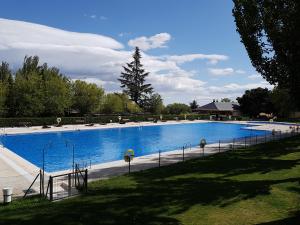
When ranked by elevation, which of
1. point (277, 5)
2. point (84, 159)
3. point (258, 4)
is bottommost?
point (84, 159)

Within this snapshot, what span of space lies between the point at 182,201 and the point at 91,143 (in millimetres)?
26941

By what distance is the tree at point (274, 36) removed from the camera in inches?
628

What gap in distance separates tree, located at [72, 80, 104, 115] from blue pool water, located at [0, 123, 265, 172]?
1613 cm

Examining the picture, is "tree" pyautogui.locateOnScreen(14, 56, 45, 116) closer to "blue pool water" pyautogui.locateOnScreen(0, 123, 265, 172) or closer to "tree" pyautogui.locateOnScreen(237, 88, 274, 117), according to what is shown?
"blue pool water" pyautogui.locateOnScreen(0, 123, 265, 172)

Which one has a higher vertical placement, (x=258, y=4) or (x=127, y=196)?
(x=258, y=4)

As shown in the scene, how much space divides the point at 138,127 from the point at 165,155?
28061 millimetres

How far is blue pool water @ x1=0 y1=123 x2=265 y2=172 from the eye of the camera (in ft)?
98.0

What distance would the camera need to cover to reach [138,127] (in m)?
54.9

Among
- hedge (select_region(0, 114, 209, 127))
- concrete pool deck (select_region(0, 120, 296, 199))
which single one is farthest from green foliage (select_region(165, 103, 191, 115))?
concrete pool deck (select_region(0, 120, 296, 199))

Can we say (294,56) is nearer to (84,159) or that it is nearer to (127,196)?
(127,196)

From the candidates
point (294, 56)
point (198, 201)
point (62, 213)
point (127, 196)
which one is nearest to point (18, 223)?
point (62, 213)

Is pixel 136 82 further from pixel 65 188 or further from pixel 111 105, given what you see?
pixel 65 188

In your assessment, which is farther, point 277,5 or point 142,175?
point 142,175

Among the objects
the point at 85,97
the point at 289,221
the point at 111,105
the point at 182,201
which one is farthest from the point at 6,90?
the point at 289,221
